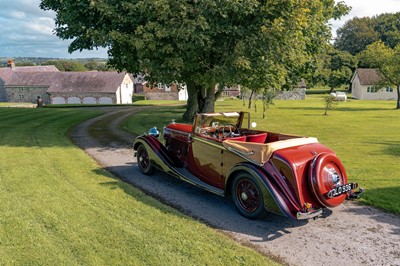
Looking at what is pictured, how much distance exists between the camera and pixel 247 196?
607 cm

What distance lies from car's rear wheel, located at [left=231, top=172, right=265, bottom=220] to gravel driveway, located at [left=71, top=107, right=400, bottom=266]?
182 millimetres

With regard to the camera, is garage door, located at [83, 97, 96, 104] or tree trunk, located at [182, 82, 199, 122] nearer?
tree trunk, located at [182, 82, 199, 122]

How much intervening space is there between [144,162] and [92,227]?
3.54 m

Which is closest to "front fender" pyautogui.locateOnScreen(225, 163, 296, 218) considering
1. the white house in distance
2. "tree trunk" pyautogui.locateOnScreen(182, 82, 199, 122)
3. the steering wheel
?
the steering wheel

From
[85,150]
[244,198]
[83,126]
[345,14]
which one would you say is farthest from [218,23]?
[345,14]

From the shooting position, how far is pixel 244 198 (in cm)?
611

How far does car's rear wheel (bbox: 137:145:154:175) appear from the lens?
863 cm

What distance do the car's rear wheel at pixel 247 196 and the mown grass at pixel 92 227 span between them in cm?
93

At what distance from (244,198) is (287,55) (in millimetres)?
8771

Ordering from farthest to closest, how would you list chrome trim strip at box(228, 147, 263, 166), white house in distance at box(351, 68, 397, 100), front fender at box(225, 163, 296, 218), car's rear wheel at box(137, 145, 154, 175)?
white house in distance at box(351, 68, 397, 100), car's rear wheel at box(137, 145, 154, 175), chrome trim strip at box(228, 147, 263, 166), front fender at box(225, 163, 296, 218)

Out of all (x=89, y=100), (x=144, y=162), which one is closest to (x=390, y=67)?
(x=144, y=162)

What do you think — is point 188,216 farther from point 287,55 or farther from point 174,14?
point 287,55

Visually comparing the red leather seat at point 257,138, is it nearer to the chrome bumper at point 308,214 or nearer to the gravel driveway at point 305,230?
the gravel driveway at point 305,230

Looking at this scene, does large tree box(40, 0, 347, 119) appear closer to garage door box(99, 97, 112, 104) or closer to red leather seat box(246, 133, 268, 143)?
red leather seat box(246, 133, 268, 143)
